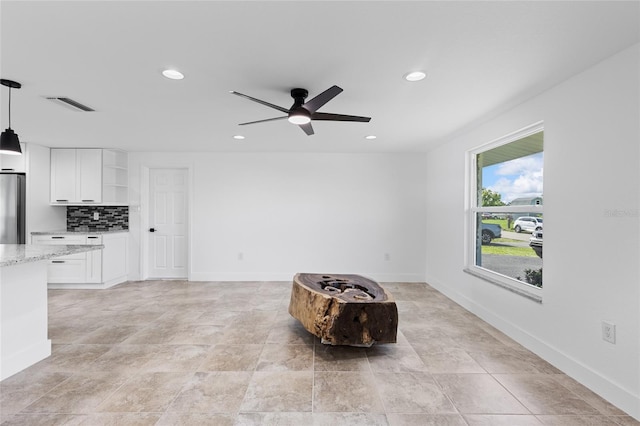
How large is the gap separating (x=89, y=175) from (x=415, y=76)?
5297 millimetres

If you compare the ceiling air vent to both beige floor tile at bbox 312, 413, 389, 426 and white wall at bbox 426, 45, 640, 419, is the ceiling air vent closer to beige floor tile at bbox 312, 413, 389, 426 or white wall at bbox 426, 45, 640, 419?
beige floor tile at bbox 312, 413, 389, 426

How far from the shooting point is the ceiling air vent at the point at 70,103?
2771mm

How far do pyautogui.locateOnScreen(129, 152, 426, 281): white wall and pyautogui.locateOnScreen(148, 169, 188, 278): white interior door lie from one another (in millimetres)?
208

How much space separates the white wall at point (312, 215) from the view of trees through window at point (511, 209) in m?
1.66

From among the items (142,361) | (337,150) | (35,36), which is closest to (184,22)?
(35,36)

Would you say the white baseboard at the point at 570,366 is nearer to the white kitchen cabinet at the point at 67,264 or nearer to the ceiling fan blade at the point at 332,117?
the ceiling fan blade at the point at 332,117

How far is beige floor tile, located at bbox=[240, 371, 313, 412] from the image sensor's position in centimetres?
190

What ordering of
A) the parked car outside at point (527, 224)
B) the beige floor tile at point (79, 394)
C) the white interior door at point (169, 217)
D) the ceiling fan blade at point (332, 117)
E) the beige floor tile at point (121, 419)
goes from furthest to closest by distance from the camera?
the white interior door at point (169, 217) → the parked car outside at point (527, 224) → the ceiling fan blade at point (332, 117) → the beige floor tile at point (79, 394) → the beige floor tile at point (121, 419)

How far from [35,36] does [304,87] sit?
5.60 feet

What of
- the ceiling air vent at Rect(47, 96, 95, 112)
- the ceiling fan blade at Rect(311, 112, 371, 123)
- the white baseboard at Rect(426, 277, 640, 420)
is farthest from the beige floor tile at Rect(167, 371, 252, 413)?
the ceiling air vent at Rect(47, 96, 95, 112)

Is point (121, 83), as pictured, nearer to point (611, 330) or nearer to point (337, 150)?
point (337, 150)

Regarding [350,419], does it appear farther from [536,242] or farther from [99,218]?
[99,218]

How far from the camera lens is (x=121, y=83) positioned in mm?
2459

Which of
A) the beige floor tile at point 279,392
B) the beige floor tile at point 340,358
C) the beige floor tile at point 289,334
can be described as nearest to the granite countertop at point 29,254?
the beige floor tile at point 279,392
